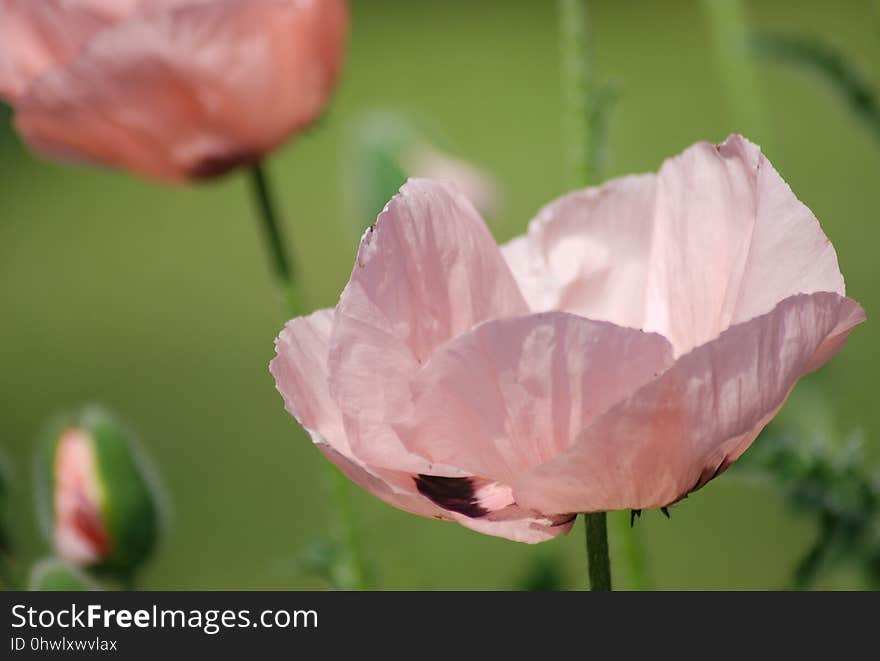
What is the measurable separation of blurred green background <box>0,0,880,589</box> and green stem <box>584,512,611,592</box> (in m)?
0.12

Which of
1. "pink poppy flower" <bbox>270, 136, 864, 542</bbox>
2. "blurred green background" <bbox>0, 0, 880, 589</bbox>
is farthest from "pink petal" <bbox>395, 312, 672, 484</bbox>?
"blurred green background" <bbox>0, 0, 880, 589</bbox>

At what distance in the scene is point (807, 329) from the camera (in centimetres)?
16

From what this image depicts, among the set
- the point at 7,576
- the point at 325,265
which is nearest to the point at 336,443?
the point at 7,576

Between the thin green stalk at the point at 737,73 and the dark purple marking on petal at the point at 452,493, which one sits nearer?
the dark purple marking on petal at the point at 452,493

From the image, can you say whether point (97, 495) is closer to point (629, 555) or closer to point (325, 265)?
point (629, 555)

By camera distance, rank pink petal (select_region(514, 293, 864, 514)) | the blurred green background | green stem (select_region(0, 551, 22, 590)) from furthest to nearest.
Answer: the blurred green background, green stem (select_region(0, 551, 22, 590)), pink petal (select_region(514, 293, 864, 514))

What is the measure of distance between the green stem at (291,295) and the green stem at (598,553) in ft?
0.28

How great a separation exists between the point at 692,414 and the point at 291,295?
0.13 metres

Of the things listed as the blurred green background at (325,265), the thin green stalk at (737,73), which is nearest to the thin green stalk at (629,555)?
the blurred green background at (325,265)

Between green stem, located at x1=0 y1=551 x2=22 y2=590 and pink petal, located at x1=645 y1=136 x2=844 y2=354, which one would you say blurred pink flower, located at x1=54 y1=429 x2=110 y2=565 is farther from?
pink petal, located at x1=645 y1=136 x2=844 y2=354

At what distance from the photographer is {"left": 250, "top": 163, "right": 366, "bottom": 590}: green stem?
0.86 feet

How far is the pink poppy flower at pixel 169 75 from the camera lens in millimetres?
283

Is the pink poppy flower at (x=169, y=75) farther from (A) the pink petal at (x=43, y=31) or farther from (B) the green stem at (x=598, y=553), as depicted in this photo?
(B) the green stem at (x=598, y=553)
